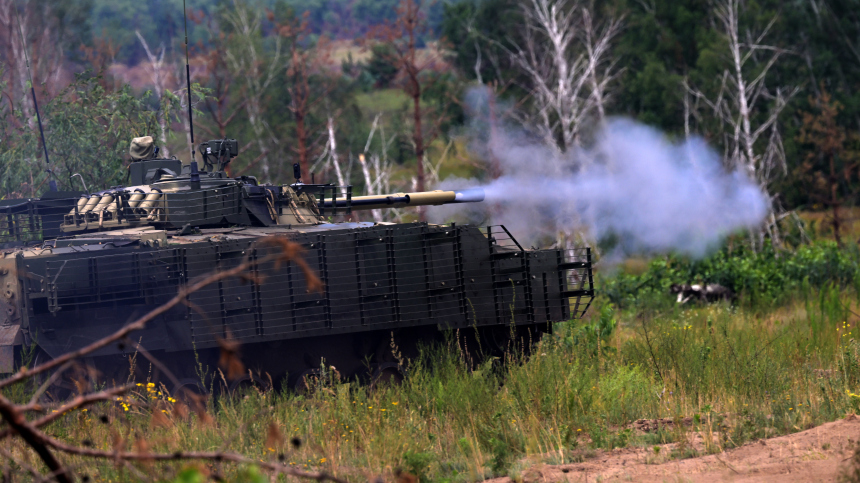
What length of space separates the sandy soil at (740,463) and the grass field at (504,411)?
0.19 m

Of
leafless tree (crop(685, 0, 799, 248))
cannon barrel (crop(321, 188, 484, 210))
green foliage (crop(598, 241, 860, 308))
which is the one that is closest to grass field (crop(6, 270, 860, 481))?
cannon barrel (crop(321, 188, 484, 210))

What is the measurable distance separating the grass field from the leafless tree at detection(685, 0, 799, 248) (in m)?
12.2

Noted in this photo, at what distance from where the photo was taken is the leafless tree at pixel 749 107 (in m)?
22.1

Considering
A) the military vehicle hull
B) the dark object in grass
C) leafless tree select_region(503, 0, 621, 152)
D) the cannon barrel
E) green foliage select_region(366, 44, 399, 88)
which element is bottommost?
the dark object in grass

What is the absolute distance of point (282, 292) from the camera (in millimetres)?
8695

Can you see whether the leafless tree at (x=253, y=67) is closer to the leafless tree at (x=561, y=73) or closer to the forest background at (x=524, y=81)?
the forest background at (x=524, y=81)

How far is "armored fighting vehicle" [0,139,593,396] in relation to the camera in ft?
27.2

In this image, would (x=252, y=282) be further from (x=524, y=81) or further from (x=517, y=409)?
(x=524, y=81)

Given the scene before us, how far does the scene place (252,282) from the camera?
27.7 feet

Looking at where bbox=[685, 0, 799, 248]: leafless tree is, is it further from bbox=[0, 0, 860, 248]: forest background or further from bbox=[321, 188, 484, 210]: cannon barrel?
bbox=[321, 188, 484, 210]: cannon barrel

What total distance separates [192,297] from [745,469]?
498cm

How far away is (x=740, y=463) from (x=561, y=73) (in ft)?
53.3

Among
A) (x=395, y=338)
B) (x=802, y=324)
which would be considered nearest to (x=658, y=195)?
(x=802, y=324)

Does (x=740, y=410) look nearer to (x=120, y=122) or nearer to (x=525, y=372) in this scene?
(x=525, y=372)
